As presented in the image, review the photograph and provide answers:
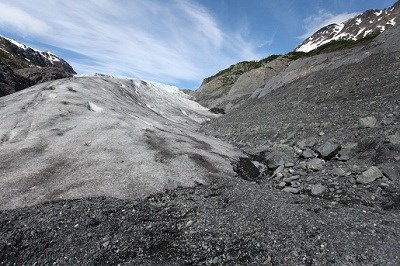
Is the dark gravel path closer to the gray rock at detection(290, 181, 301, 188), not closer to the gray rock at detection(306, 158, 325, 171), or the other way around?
the gray rock at detection(290, 181, 301, 188)

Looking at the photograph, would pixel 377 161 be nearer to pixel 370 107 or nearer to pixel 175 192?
pixel 370 107

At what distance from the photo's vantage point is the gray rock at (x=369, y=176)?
58.3 ft

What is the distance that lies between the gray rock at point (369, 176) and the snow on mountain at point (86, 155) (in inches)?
309

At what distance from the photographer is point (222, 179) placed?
19812 mm

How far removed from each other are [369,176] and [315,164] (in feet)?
13.1

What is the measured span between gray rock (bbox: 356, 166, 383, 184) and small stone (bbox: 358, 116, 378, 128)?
6.76m

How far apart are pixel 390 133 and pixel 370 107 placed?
6.45m

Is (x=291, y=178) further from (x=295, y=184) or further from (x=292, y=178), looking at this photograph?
(x=295, y=184)

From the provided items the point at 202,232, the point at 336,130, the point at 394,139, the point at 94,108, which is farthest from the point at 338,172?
the point at 94,108

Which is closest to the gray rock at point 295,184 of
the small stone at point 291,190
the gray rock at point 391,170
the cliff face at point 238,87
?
the small stone at point 291,190

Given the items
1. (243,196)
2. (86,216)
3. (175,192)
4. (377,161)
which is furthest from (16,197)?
(377,161)

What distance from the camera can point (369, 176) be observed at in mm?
17906

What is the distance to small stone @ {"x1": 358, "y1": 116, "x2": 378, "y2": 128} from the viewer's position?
78.5ft

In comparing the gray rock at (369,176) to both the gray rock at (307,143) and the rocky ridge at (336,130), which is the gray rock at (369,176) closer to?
the rocky ridge at (336,130)
